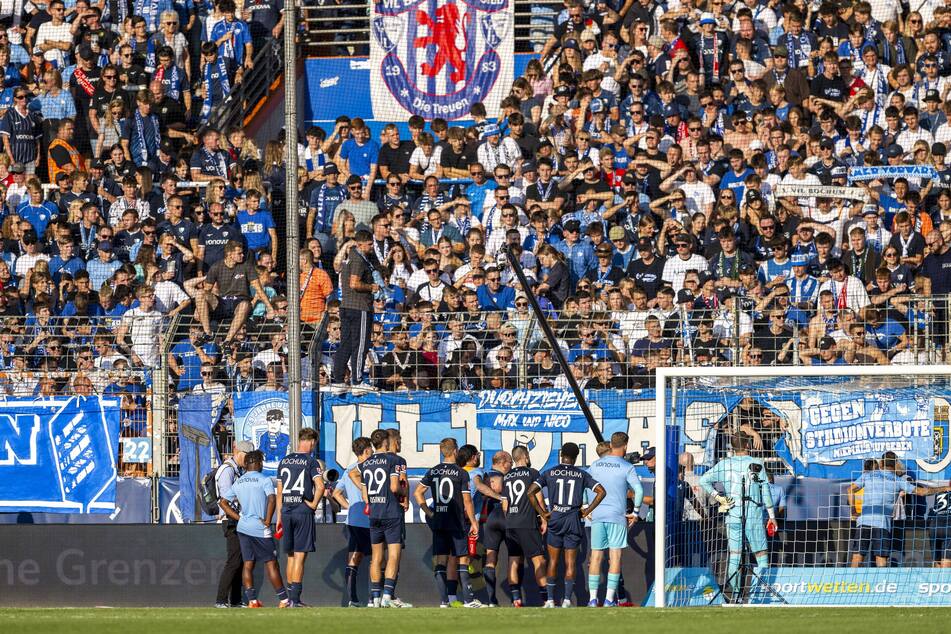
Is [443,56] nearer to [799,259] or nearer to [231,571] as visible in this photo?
[799,259]

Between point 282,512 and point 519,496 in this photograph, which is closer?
point 282,512

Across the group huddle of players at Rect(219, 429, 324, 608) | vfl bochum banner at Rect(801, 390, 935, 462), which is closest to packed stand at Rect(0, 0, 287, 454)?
huddle of players at Rect(219, 429, 324, 608)

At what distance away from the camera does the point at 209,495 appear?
1522 centimetres

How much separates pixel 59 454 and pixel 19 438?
19.9 inches

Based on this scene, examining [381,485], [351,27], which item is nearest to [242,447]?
[381,485]

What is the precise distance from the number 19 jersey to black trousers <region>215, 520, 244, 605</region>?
6.07 feet

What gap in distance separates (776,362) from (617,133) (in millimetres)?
5210

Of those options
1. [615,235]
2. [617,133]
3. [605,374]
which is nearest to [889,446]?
[605,374]

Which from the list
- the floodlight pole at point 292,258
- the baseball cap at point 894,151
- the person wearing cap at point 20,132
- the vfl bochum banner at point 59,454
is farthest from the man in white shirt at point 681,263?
the person wearing cap at point 20,132

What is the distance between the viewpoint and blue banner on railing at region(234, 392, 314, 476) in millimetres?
15055

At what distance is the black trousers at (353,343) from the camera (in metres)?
15.7

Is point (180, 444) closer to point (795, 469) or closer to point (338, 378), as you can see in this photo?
point (338, 378)

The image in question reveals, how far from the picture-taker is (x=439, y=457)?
1532 cm

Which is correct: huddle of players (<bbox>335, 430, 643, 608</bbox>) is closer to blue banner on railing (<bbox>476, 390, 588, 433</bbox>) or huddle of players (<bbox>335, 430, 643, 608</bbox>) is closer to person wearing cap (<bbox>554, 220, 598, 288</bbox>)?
blue banner on railing (<bbox>476, 390, 588, 433</bbox>)
